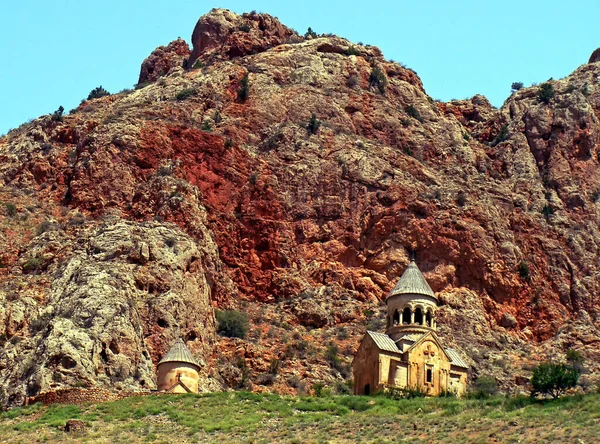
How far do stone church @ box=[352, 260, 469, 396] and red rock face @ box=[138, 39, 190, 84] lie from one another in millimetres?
48464

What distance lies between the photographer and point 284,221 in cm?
8669

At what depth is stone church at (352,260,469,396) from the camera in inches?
2579

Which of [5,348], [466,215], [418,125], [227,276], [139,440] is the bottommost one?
[139,440]

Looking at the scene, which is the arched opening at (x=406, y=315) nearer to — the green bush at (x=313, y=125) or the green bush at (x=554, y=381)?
the green bush at (x=554, y=381)

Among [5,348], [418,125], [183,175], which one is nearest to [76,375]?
[5,348]

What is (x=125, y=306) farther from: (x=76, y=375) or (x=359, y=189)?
(x=359, y=189)

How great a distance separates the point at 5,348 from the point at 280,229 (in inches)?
961

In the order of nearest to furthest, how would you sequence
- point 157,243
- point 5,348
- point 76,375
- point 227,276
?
point 76,375 → point 5,348 → point 157,243 → point 227,276

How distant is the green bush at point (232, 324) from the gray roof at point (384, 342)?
43.7ft

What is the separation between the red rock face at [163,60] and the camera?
4395 inches

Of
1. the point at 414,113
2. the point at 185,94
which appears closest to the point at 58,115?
the point at 185,94

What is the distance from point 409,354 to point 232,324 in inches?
648

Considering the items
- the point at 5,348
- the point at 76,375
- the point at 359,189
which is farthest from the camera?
the point at 359,189

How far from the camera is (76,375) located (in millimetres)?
63531
